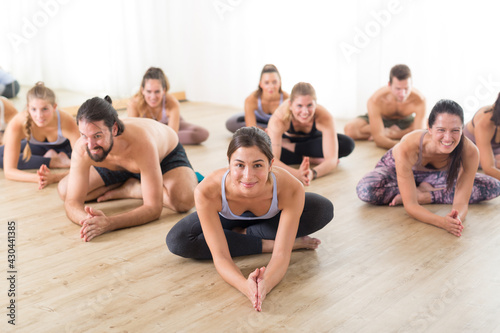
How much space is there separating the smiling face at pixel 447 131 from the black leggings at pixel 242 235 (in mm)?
605

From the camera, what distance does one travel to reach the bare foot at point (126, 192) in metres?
3.23

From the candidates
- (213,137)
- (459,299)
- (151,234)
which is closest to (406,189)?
(459,299)

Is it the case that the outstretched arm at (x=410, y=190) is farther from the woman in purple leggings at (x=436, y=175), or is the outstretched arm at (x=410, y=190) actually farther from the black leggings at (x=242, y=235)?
the black leggings at (x=242, y=235)

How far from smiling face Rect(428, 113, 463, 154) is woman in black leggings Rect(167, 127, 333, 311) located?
0.61m

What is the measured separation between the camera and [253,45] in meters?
5.99

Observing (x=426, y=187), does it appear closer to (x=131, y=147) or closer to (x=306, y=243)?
(x=306, y=243)

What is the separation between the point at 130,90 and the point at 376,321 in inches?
193

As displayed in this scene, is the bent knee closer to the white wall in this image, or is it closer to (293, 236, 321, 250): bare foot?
(293, 236, 321, 250): bare foot

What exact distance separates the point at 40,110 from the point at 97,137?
96cm

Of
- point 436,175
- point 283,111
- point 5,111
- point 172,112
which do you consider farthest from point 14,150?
point 436,175

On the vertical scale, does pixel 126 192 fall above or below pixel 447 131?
below

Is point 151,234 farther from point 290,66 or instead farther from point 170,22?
point 170,22

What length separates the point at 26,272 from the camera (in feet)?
7.68

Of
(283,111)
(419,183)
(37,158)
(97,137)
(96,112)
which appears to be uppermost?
(96,112)
